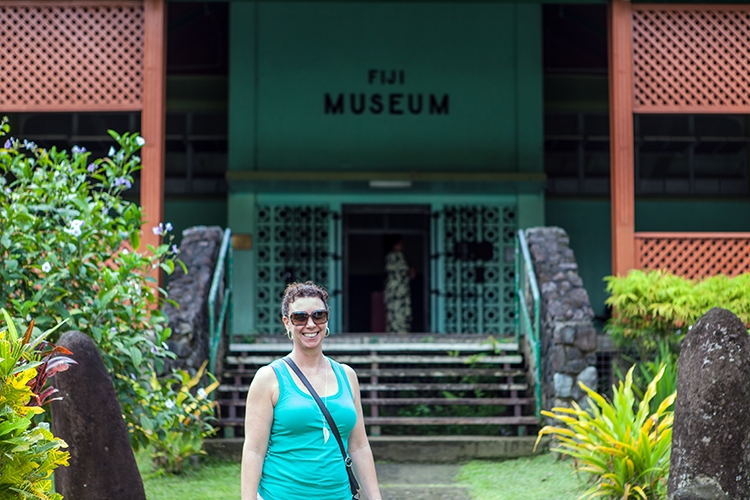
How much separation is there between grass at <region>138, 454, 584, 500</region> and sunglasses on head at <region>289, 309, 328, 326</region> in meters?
3.62

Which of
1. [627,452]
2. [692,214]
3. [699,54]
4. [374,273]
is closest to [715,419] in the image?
[627,452]

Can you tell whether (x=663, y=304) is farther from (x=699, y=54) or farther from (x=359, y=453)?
(x=359, y=453)

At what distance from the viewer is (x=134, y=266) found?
5945 mm

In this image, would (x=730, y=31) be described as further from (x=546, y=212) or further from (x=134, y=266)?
(x=134, y=266)

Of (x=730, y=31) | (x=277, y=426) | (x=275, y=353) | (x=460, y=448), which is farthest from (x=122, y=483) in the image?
(x=730, y=31)

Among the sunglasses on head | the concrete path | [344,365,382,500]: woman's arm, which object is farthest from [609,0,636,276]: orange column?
the sunglasses on head

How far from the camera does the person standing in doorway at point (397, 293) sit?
1248cm

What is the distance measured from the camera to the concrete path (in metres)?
6.95

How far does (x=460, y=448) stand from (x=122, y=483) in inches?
143

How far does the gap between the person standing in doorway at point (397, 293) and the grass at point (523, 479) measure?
4.47m

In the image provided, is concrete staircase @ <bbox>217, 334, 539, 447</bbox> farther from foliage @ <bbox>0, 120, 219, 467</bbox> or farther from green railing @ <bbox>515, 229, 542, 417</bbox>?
foliage @ <bbox>0, 120, 219, 467</bbox>

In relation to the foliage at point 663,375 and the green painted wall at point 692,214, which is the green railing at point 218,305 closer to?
the foliage at point 663,375

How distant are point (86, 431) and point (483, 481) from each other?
3.30 metres

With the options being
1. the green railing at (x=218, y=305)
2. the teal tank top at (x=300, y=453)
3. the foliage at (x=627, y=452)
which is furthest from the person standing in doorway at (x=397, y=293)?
the teal tank top at (x=300, y=453)
